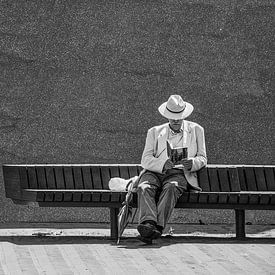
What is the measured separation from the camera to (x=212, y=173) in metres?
10.8

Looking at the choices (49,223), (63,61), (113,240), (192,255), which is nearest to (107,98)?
(63,61)

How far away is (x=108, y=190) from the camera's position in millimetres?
10742

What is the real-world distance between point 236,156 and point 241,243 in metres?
2.12

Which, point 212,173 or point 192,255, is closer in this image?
point 192,255

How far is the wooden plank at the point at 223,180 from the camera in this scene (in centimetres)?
1081

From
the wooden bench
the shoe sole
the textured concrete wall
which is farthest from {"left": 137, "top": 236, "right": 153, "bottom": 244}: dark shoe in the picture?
the textured concrete wall

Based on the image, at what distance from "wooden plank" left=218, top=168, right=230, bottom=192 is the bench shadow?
0.42m

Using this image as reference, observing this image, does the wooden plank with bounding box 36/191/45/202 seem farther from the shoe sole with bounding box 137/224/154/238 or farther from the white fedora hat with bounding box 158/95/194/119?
the white fedora hat with bounding box 158/95/194/119

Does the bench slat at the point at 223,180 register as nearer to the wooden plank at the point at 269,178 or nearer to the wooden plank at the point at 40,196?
the wooden plank at the point at 269,178

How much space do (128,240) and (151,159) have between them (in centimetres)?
69

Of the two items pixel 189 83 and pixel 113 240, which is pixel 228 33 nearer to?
pixel 189 83

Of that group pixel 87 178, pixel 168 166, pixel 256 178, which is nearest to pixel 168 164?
pixel 168 166

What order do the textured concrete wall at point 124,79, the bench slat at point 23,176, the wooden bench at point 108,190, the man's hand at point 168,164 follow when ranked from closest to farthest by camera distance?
1. the man's hand at point 168,164
2. the wooden bench at point 108,190
3. the bench slat at point 23,176
4. the textured concrete wall at point 124,79

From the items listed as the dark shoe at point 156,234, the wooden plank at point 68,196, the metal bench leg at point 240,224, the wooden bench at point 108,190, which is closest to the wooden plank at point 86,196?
the wooden bench at point 108,190
